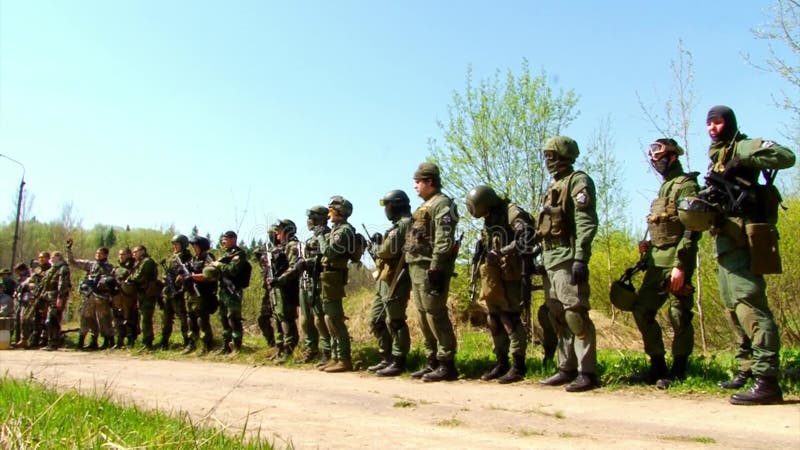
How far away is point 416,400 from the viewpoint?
19.4 feet

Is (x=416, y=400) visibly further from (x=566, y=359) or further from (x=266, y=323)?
(x=266, y=323)

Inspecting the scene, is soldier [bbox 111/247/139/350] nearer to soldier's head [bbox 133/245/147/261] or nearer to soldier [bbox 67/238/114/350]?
soldier [bbox 67/238/114/350]

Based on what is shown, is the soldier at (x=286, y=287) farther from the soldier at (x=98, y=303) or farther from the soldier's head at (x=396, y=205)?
the soldier at (x=98, y=303)

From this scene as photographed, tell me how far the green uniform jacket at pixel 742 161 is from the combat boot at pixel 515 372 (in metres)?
2.39

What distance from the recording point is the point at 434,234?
7.53m

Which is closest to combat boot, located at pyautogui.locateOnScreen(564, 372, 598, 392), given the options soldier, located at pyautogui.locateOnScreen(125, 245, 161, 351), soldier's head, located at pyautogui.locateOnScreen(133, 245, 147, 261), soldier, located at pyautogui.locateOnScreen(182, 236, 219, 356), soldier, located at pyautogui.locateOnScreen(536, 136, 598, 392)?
soldier, located at pyautogui.locateOnScreen(536, 136, 598, 392)

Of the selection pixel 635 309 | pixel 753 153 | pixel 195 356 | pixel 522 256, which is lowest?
pixel 195 356

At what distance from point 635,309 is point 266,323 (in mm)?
6446

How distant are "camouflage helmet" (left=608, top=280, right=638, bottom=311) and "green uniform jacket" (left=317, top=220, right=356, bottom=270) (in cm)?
370

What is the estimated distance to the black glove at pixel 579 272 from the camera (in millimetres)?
5945

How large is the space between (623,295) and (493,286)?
135 cm

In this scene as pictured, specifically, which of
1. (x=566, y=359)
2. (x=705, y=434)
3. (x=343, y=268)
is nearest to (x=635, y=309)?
(x=566, y=359)

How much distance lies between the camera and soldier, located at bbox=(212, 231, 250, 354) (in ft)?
36.6

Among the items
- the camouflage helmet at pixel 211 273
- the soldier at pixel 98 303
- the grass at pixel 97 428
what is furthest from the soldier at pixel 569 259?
the soldier at pixel 98 303
